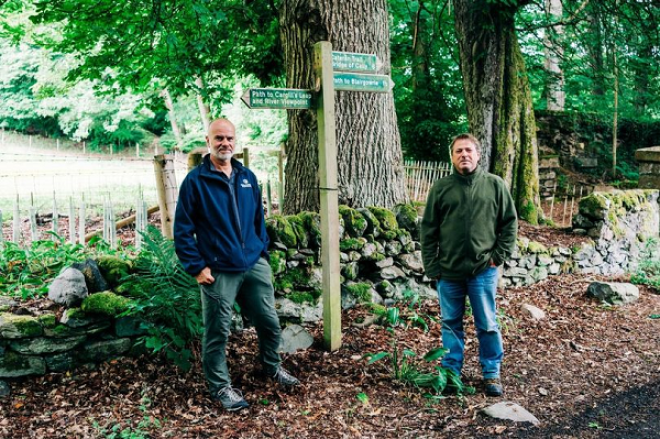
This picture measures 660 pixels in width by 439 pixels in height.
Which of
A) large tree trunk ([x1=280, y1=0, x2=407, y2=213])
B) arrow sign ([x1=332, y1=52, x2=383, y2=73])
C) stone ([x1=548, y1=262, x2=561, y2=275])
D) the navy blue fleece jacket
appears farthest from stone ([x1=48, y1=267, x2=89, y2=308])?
stone ([x1=548, y1=262, x2=561, y2=275])

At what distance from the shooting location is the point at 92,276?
3906 millimetres

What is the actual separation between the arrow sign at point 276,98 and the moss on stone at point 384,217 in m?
1.68

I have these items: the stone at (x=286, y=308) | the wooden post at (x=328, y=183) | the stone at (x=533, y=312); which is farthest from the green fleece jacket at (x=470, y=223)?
the stone at (x=533, y=312)

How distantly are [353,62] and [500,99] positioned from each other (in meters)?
5.21

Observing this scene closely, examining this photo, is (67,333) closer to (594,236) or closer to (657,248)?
(594,236)

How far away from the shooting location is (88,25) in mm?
7500

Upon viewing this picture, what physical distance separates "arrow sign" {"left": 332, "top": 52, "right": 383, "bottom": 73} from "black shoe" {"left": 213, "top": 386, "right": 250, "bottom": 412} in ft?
8.04

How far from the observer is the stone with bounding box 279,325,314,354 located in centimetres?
431

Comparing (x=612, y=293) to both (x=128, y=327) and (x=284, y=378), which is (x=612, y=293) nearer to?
(x=284, y=378)

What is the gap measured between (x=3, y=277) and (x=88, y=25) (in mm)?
4567

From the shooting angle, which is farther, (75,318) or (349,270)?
(349,270)

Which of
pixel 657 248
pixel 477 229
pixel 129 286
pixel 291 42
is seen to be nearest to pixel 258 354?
pixel 129 286

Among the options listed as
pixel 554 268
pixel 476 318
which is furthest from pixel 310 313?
pixel 554 268

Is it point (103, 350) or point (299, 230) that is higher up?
point (299, 230)
